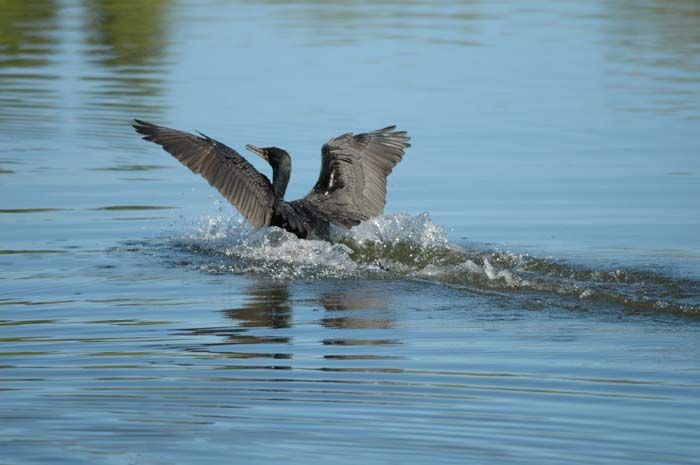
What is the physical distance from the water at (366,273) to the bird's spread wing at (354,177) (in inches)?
11.3

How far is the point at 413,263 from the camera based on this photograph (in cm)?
1130

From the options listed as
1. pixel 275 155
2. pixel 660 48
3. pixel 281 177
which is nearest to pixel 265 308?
pixel 281 177

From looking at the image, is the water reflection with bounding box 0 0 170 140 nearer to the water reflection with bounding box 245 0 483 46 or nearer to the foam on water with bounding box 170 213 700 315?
the water reflection with bounding box 245 0 483 46

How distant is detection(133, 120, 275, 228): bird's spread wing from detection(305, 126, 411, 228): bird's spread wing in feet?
2.50

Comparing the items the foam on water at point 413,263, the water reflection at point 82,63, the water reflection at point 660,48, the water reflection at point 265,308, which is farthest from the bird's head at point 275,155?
the water reflection at point 660,48

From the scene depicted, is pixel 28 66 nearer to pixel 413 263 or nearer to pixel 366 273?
pixel 413 263

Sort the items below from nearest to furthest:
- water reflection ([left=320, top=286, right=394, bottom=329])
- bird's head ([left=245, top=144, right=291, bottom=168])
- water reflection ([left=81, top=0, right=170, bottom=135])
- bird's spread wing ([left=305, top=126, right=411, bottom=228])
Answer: water reflection ([left=320, top=286, right=394, bottom=329]) → bird's head ([left=245, top=144, right=291, bottom=168]) → bird's spread wing ([left=305, top=126, right=411, bottom=228]) → water reflection ([left=81, top=0, right=170, bottom=135])

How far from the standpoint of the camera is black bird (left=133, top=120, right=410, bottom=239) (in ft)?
36.7

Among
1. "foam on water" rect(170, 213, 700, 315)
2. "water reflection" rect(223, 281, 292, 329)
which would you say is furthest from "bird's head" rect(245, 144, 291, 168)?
"water reflection" rect(223, 281, 292, 329)

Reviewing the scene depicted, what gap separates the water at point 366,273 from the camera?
6844 mm

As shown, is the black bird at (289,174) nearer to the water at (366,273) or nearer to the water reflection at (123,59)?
the water at (366,273)

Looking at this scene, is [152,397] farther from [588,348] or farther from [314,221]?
[314,221]

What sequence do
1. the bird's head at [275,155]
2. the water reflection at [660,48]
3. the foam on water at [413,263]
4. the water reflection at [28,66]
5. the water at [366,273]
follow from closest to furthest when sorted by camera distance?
the water at [366,273]
the foam on water at [413,263]
the bird's head at [275,155]
the water reflection at [28,66]
the water reflection at [660,48]

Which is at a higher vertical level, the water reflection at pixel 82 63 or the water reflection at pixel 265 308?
the water reflection at pixel 82 63
